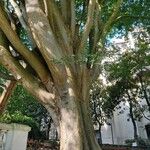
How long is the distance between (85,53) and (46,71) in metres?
0.98

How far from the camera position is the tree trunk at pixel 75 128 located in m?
4.97

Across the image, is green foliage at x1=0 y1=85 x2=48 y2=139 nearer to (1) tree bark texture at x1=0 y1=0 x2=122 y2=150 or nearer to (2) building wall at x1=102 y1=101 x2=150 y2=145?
(1) tree bark texture at x1=0 y1=0 x2=122 y2=150

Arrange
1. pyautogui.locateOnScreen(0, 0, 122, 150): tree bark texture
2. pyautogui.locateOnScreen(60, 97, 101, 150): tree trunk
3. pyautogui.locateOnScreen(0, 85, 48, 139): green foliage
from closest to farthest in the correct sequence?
pyautogui.locateOnScreen(60, 97, 101, 150): tree trunk
pyautogui.locateOnScreen(0, 0, 122, 150): tree bark texture
pyautogui.locateOnScreen(0, 85, 48, 139): green foliage

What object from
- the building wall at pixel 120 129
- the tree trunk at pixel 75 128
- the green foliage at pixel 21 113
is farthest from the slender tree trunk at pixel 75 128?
the building wall at pixel 120 129

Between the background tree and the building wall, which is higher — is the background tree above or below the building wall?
below

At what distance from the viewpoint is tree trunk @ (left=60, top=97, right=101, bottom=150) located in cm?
497

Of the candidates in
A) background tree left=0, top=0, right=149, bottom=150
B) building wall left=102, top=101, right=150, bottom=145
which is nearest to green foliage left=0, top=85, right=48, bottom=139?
background tree left=0, top=0, right=149, bottom=150

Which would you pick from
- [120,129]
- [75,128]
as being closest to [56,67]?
[75,128]

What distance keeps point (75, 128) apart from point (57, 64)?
132 cm

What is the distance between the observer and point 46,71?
5.93 m

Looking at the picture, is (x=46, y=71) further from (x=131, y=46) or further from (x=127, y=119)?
(x=127, y=119)

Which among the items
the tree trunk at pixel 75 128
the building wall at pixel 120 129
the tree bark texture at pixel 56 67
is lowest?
the tree trunk at pixel 75 128

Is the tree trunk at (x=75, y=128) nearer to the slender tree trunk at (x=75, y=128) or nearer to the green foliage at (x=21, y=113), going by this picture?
the slender tree trunk at (x=75, y=128)

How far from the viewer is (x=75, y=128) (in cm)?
505
